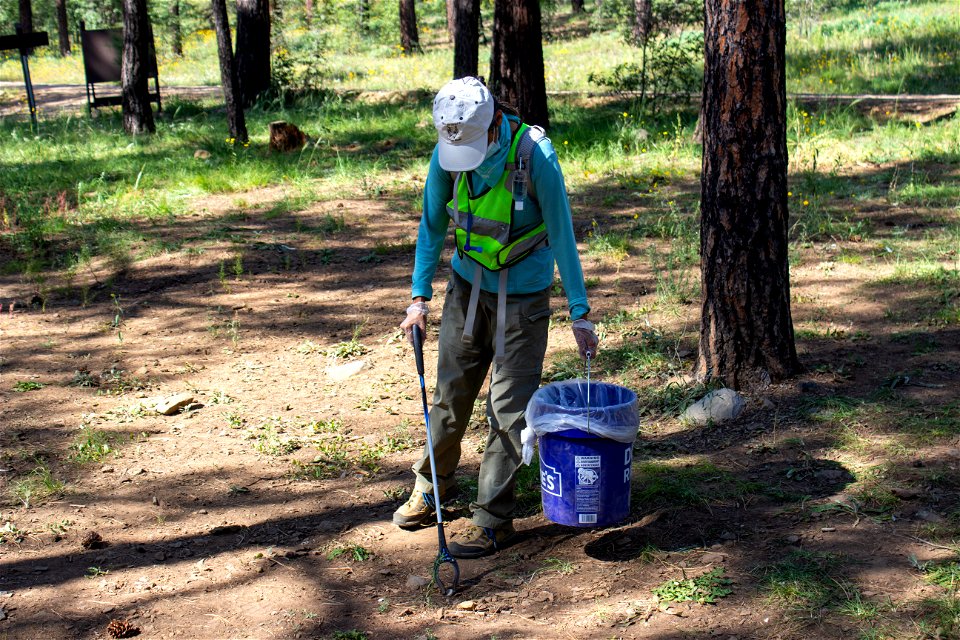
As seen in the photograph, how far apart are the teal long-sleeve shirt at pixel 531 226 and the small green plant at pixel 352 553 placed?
1196 millimetres

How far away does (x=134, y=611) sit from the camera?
3.89 metres

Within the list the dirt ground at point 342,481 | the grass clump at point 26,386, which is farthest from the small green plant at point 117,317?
the grass clump at point 26,386

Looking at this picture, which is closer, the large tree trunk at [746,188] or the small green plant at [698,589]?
the small green plant at [698,589]

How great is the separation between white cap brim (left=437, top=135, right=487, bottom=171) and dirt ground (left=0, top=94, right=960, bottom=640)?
1725 mm

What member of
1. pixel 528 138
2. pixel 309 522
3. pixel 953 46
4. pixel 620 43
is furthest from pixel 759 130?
pixel 620 43

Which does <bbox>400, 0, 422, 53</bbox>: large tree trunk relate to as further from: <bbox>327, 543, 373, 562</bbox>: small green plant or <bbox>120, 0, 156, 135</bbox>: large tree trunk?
<bbox>327, 543, 373, 562</bbox>: small green plant

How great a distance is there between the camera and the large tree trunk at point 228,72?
37.9 feet

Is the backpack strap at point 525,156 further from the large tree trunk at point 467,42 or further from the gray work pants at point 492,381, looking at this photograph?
the large tree trunk at point 467,42

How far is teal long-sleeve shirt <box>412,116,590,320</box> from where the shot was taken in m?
3.78

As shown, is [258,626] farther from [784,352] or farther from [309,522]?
[784,352]

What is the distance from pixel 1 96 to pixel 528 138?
72.7ft

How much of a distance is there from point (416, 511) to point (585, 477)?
100 cm

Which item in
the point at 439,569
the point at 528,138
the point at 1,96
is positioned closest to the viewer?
the point at 528,138

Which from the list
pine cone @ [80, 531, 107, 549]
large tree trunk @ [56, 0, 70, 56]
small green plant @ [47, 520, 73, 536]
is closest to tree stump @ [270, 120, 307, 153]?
small green plant @ [47, 520, 73, 536]
